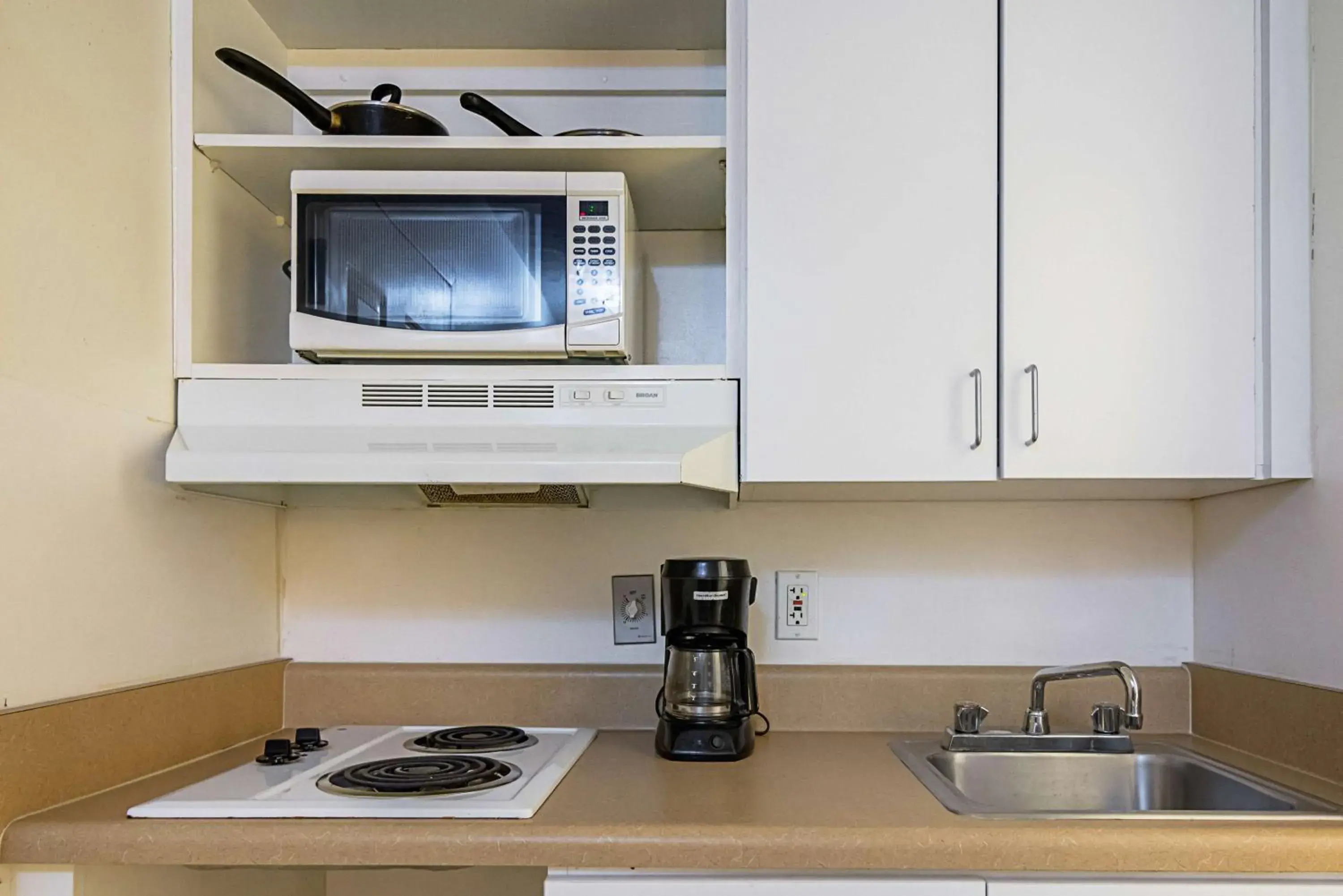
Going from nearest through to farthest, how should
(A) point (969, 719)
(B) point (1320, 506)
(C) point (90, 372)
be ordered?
1. (C) point (90, 372)
2. (B) point (1320, 506)
3. (A) point (969, 719)

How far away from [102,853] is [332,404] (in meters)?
0.66

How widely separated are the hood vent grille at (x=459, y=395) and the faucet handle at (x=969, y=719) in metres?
0.92

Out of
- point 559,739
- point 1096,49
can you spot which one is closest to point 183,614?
point 559,739

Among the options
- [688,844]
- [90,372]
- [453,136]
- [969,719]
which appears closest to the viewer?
[688,844]

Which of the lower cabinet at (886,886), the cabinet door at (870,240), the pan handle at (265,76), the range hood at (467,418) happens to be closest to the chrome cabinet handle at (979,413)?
the cabinet door at (870,240)

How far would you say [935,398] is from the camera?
1437mm

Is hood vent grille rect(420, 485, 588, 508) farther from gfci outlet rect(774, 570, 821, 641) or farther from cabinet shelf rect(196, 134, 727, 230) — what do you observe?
cabinet shelf rect(196, 134, 727, 230)

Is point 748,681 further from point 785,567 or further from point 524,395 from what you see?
point 524,395

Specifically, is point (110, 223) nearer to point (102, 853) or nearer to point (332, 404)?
point (332, 404)

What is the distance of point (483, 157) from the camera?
1.55 meters

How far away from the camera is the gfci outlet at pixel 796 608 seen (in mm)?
1780

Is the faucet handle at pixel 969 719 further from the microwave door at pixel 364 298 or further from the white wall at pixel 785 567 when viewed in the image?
the microwave door at pixel 364 298

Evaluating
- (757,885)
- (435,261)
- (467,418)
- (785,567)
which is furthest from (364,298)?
(757,885)

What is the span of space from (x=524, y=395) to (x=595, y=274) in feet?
0.69
